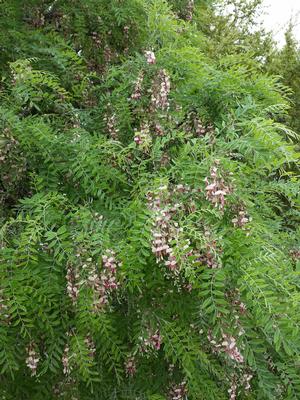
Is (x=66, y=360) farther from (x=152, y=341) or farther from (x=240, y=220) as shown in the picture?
(x=240, y=220)

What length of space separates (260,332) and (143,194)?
124 centimetres

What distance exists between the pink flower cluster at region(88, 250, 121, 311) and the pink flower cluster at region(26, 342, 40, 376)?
0.50m

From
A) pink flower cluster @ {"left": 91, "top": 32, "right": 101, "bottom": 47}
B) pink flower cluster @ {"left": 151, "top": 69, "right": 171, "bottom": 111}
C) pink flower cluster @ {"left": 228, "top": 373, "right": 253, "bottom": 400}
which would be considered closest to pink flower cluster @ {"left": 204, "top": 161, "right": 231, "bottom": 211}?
pink flower cluster @ {"left": 151, "top": 69, "right": 171, "bottom": 111}

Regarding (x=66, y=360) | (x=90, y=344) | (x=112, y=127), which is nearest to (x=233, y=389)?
(x=90, y=344)

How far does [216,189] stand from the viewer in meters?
3.16

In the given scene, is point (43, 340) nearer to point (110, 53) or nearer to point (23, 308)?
point (23, 308)

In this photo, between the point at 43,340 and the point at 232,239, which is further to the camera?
the point at 43,340

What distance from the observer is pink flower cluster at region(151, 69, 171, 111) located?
156 inches

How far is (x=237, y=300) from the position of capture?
331 centimetres

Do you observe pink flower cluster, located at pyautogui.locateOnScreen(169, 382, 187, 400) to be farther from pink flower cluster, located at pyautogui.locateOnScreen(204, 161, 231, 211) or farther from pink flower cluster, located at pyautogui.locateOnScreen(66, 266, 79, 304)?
pink flower cluster, located at pyautogui.locateOnScreen(204, 161, 231, 211)

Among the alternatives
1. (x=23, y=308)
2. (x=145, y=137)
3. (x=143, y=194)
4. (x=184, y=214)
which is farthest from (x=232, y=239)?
(x=23, y=308)

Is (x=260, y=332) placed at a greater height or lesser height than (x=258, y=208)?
lesser

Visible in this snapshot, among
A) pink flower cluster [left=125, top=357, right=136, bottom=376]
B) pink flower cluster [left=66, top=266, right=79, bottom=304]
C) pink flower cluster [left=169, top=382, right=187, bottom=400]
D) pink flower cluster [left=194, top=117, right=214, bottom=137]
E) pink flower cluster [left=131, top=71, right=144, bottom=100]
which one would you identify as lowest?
pink flower cluster [left=169, top=382, right=187, bottom=400]

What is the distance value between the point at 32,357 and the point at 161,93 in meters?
1.87
